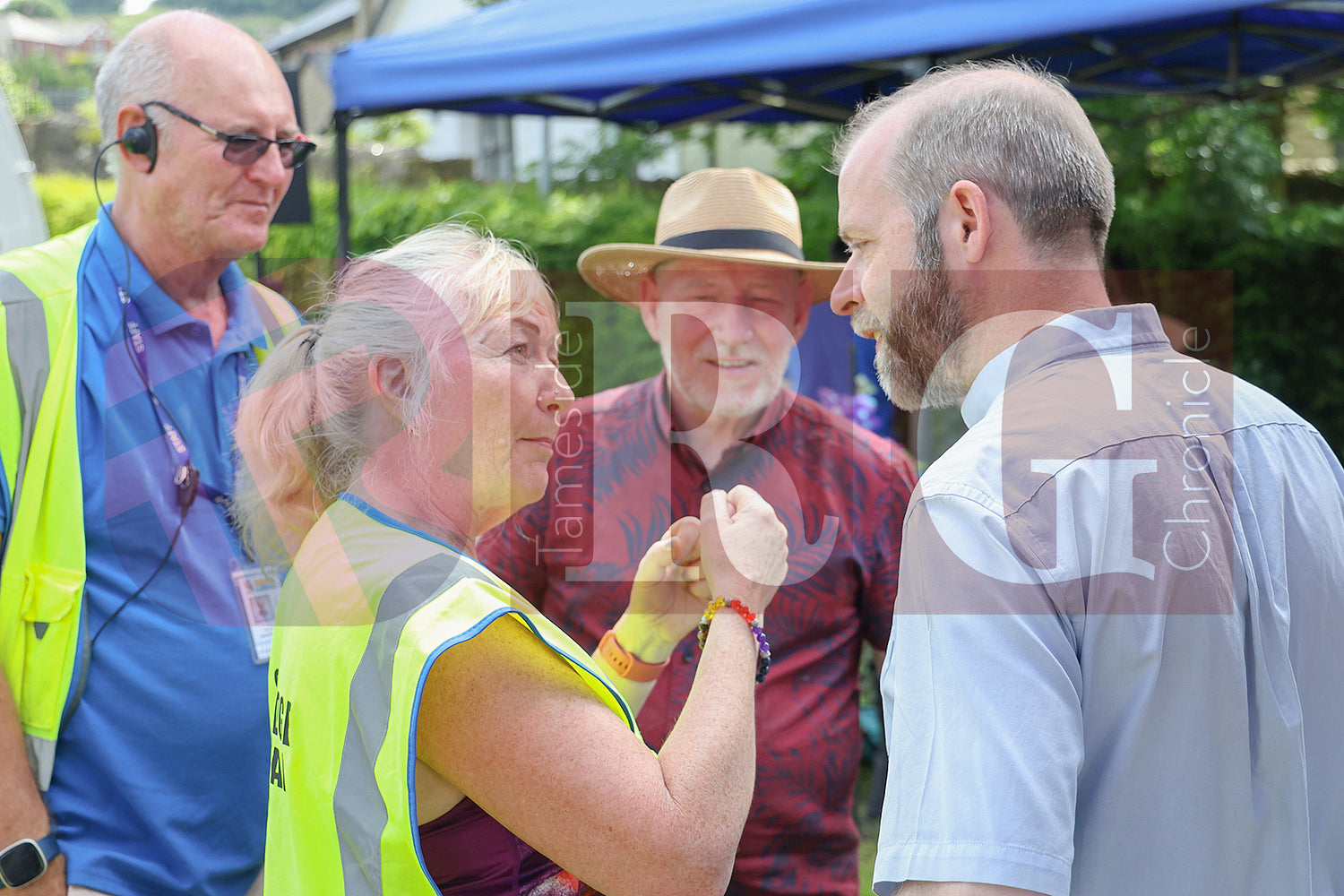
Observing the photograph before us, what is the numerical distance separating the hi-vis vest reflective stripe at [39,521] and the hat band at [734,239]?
52.2 inches

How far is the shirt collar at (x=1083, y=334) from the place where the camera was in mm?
1214

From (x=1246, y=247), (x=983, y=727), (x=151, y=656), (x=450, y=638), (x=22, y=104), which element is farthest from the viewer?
(x=22, y=104)

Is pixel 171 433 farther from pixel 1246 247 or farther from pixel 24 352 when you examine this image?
pixel 1246 247

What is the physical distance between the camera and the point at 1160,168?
687 cm

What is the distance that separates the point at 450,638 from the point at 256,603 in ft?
3.54

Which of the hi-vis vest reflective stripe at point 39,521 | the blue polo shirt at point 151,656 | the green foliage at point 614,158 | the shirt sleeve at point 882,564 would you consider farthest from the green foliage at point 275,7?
the shirt sleeve at point 882,564

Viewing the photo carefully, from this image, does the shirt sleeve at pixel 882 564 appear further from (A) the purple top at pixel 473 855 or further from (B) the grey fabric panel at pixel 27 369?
(B) the grey fabric panel at pixel 27 369

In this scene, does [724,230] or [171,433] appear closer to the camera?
[171,433]

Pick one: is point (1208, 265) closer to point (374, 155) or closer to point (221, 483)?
point (221, 483)

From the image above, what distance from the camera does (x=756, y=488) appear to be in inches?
94.9

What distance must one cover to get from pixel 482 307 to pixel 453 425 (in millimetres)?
181

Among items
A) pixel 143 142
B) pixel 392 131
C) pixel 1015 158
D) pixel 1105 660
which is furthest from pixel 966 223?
pixel 392 131

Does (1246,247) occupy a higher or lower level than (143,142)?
lower

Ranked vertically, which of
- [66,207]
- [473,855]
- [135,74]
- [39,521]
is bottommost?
[66,207]
